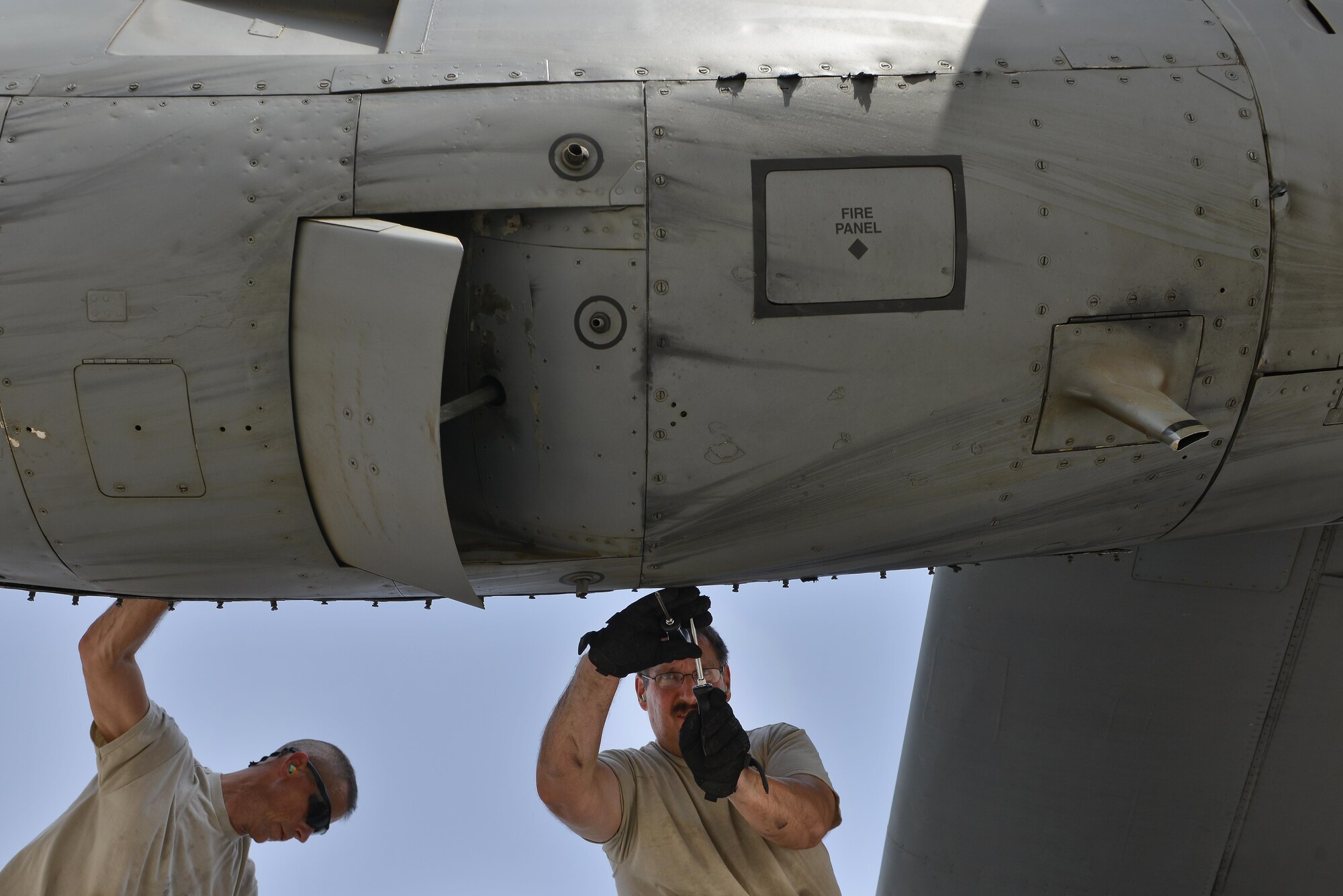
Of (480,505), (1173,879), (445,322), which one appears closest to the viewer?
(445,322)

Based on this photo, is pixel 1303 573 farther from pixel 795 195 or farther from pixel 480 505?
pixel 480 505

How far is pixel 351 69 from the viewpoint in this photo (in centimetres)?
354

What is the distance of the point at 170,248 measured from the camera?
3.38 meters

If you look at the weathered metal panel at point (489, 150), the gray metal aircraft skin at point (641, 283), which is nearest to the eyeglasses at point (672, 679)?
the gray metal aircraft skin at point (641, 283)

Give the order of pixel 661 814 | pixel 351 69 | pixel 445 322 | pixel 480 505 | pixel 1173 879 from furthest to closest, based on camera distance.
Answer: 1. pixel 1173 879
2. pixel 661 814
3. pixel 480 505
4. pixel 351 69
5. pixel 445 322

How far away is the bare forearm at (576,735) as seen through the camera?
4.46 m

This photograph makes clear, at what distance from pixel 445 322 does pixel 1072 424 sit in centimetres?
187

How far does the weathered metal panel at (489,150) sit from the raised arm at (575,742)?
1746 millimetres

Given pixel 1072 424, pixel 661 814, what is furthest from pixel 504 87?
pixel 661 814

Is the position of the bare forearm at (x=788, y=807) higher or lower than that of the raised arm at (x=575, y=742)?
lower

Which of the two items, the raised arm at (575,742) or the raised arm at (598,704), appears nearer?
the raised arm at (598,704)

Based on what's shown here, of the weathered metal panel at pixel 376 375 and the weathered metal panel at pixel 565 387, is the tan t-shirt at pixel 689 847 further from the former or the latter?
the weathered metal panel at pixel 376 375

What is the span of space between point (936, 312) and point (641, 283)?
84 cm

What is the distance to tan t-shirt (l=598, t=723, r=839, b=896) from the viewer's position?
4.78 meters
